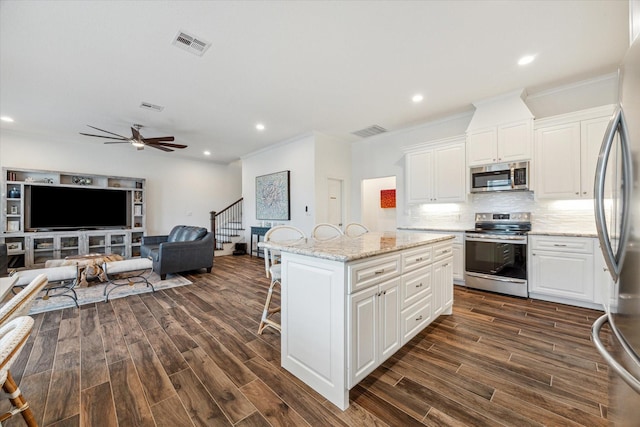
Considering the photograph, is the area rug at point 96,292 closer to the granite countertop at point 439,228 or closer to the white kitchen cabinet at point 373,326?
the white kitchen cabinet at point 373,326

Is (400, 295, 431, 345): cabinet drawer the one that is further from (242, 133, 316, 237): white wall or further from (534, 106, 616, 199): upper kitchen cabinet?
(242, 133, 316, 237): white wall

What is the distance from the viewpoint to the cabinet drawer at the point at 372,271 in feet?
5.24

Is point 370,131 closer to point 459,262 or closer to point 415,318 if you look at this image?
point 459,262

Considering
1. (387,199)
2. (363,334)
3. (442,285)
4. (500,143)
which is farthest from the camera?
(387,199)

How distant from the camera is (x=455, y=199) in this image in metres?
4.29

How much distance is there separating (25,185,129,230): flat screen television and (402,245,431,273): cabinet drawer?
700 cm

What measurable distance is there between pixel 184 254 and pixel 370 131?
4417 millimetres

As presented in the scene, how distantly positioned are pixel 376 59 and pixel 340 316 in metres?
2.77

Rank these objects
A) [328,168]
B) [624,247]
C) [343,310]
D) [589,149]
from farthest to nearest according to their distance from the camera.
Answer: [328,168] < [589,149] < [343,310] < [624,247]

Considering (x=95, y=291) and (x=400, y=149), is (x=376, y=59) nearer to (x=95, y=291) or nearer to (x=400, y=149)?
(x=400, y=149)

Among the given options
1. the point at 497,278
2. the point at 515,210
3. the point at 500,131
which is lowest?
the point at 497,278

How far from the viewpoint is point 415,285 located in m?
2.23

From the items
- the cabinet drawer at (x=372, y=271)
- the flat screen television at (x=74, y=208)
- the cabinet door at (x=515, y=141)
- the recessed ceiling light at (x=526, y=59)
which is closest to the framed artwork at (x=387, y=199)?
the cabinet door at (x=515, y=141)

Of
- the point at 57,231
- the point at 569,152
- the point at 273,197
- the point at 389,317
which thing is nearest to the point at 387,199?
the point at 273,197
